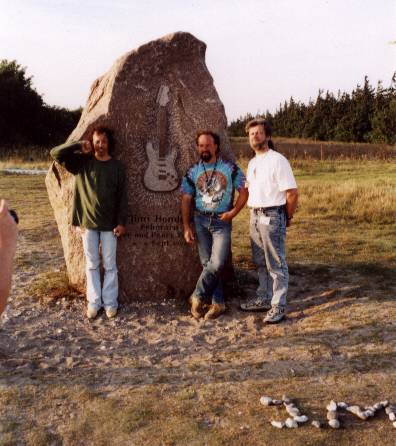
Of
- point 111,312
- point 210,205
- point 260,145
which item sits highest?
point 260,145

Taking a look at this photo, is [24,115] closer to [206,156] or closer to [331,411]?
[206,156]

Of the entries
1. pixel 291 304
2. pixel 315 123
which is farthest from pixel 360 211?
pixel 315 123

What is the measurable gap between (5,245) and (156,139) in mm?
4564

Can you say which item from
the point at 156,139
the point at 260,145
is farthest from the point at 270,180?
the point at 156,139

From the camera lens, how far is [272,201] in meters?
5.28

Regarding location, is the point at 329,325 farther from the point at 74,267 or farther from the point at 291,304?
the point at 74,267

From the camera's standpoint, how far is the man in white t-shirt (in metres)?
5.22

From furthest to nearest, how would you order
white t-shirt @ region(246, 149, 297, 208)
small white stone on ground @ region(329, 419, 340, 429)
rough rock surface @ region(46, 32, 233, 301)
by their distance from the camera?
rough rock surface @ region(46, 32, 233, 301), white t-shirt @ region(246, 149, 297, 208), small white stone on ground @ region(329, 419, 340, 429)

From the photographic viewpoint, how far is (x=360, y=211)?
1098 cm

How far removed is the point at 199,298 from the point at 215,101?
2.11 meters

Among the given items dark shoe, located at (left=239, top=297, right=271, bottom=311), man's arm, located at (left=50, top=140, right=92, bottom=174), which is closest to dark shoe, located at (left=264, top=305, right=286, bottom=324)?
dark shoe, located at (left=239, top=297, right=271, bottom=311)

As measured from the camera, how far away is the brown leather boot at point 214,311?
5627mm

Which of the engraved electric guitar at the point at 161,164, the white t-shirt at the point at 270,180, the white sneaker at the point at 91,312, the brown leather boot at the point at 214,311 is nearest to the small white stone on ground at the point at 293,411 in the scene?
the brown leather boot at the point at 214,311

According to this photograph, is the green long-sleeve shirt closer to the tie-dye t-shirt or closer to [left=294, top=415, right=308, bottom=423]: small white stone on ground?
the tie-dye t-shirt
